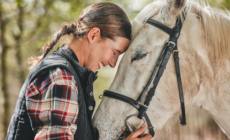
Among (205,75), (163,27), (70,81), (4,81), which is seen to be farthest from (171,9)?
(4,81)

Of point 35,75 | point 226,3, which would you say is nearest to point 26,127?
point 35,75

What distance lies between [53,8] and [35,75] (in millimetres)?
5607

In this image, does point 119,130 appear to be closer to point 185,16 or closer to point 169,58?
point 169,58

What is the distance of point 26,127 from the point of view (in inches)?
46.5

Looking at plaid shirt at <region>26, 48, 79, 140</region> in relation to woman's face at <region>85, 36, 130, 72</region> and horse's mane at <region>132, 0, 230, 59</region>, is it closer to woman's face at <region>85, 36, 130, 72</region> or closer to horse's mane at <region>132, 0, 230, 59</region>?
woman's face at <region>85, 36, 130, 72</region>

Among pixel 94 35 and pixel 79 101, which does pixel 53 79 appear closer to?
pixel 79 101

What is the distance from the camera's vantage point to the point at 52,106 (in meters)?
1.06

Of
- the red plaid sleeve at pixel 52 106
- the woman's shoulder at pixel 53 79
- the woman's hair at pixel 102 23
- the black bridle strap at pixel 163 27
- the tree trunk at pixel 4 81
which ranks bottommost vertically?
the tree trunk at pixel 4 81

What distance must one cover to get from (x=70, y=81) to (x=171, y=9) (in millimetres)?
1036

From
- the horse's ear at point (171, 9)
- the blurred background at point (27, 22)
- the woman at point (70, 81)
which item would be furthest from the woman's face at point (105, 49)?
the blurred background at point (27, 22)

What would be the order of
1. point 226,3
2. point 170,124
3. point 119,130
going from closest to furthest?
point 119,130 < point 170,124 < point 226,3

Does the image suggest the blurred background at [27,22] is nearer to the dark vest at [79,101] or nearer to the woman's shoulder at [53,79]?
the dark vest at [79,101]

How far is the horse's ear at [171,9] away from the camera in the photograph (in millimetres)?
1523

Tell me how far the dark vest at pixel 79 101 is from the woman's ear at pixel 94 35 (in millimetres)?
243
